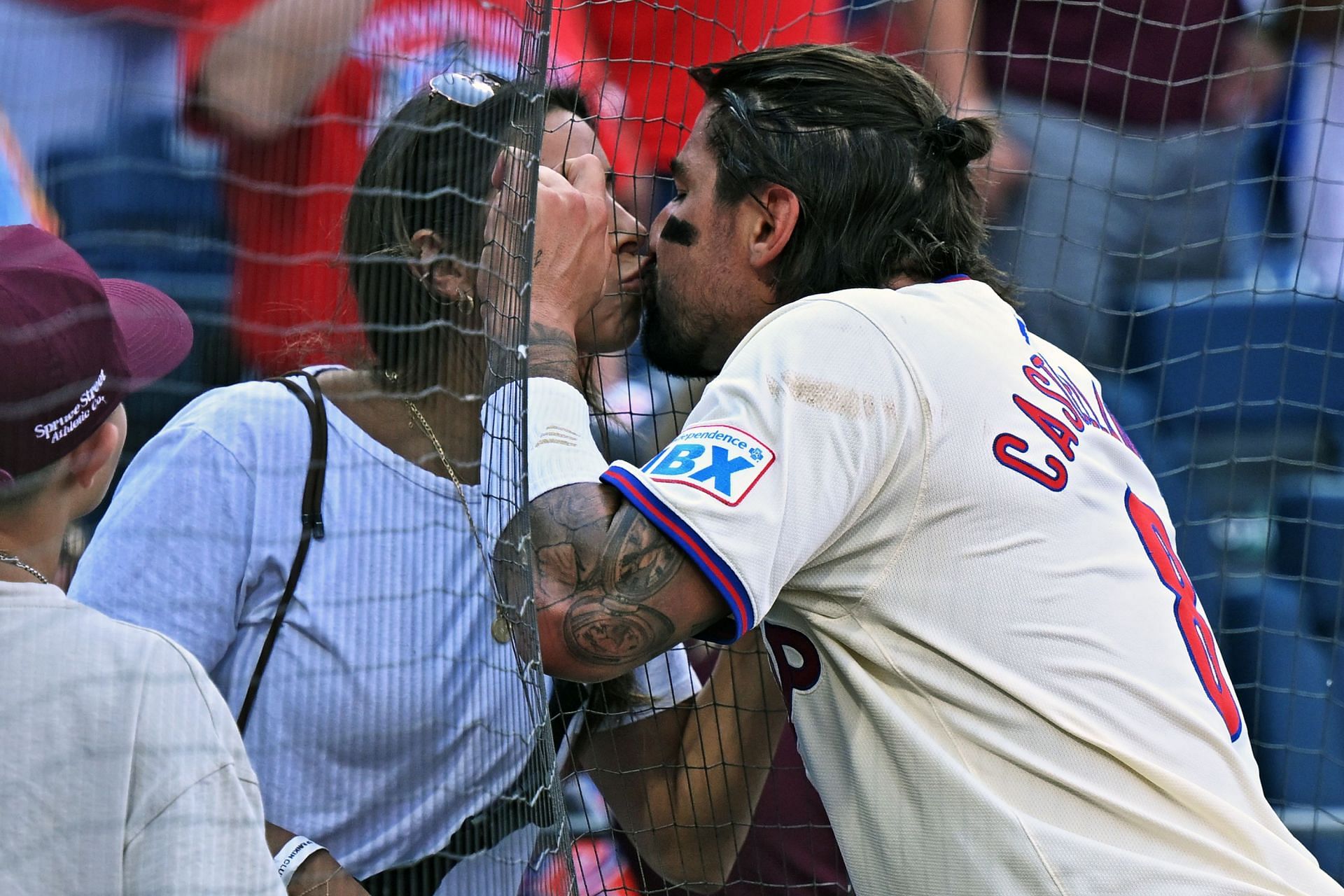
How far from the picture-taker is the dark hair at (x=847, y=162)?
1771mm

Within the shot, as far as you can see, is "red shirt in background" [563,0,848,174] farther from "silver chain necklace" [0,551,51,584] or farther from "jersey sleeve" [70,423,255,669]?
"silver chain necklace" [0,551,51,584]

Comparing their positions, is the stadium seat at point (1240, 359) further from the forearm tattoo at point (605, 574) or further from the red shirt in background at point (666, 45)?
the forearm tattoo at point (605, 574)

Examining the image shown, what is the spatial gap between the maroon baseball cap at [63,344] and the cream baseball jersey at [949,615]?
0.56m

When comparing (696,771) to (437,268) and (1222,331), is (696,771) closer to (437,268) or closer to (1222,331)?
(437,268)

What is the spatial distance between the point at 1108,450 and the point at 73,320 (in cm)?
114

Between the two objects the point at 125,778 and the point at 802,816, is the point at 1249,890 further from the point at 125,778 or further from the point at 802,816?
the point at 802,816

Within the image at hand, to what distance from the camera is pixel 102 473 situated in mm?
911

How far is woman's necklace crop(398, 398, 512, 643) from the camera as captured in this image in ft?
3.67

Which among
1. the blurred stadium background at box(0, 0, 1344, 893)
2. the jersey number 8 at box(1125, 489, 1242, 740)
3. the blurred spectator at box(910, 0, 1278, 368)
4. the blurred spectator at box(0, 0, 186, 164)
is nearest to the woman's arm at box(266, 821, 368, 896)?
the blurred spectator at box(0, 0, 186, 164)

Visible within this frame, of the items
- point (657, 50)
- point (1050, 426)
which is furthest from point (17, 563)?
point (657, 50)

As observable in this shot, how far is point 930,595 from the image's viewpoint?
1.42 meters

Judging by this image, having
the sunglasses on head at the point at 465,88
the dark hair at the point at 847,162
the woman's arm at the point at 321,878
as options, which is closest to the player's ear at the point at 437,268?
the sunglasses on head at the point at 465,88

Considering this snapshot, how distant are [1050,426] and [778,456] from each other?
342 mm

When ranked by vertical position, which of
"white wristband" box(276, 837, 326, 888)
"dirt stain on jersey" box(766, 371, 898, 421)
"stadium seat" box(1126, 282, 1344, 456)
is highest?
"dirt stain on jersey" box(766, 371, 898, 421)
